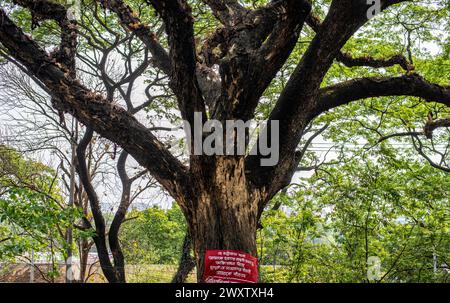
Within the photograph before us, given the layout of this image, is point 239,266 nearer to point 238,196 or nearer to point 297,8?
point 238,196

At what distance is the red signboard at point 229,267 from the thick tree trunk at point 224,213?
0.07 m

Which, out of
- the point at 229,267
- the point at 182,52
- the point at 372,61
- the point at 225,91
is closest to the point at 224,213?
the point at 229,267

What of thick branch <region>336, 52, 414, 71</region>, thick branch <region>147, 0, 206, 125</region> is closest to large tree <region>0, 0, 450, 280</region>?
thick branch <region>147, 0, 206, 125</region>

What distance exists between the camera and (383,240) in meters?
7.11

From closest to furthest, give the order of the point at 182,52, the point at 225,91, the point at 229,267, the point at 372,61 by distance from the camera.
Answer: the point at 182,52, the point at 229,267, the point at 225,91, the point at 372,61

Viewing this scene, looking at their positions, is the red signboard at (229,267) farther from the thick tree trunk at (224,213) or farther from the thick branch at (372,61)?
the thick branch at (372,61)

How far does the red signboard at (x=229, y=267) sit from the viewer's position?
373cm

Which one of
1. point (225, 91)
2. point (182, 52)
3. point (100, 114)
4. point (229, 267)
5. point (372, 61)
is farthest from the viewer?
point (372, 61)

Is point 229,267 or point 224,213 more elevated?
point 224,213

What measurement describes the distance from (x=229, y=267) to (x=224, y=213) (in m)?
0.46

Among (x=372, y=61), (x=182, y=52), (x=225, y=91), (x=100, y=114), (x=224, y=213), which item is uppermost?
(x=372, y=61)

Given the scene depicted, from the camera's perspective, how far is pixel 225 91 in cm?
392

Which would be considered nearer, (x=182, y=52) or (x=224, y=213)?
(x=182, y=52)

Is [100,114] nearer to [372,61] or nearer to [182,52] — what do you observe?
[182,52]
